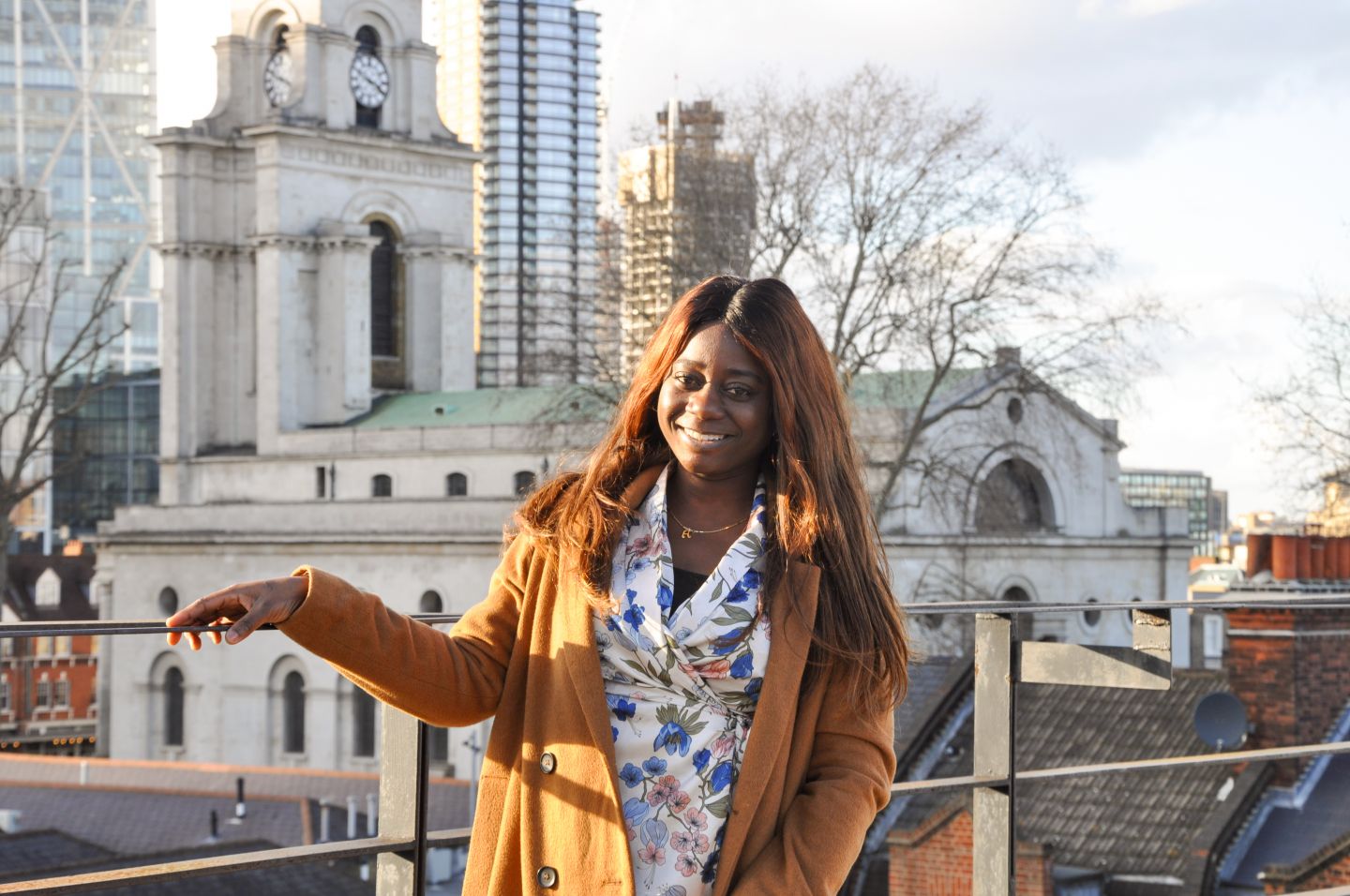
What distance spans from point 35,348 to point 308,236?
68.5 meters

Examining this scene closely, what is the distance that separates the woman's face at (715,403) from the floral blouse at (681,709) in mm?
228

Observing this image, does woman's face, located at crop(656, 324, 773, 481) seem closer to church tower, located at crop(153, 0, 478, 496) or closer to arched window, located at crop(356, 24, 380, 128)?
church tower, located at crop(153, 0, 478, 496)

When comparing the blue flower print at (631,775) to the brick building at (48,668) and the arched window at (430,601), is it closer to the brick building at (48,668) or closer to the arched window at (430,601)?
the arched window at (430,601)

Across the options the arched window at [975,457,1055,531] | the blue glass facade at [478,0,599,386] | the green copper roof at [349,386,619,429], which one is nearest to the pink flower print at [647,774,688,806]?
the arched window at [975,457,1055,531]

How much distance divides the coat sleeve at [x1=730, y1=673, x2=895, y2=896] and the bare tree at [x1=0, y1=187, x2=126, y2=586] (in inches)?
1414

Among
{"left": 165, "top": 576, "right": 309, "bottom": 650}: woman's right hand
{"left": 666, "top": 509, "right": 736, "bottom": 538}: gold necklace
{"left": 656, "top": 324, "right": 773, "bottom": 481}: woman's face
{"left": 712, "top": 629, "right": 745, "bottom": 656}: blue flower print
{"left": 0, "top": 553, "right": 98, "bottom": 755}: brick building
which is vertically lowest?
{"left": 0, "top": 553, "right": 98, "bottom": 755}: brick building

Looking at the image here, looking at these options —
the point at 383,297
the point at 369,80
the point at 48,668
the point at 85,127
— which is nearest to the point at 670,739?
the point at 383,297

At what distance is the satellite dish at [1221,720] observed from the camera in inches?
634

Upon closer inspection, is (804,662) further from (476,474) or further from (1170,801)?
(476,474)

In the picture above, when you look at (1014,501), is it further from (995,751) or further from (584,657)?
(584,657)

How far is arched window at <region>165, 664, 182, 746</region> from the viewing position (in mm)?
50938

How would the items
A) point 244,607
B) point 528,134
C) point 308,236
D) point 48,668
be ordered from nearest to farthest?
point 244,607 < point 308,236 < point 48,668 < point 528,134

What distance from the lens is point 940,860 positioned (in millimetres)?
17094

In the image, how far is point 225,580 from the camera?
51.6 meters
